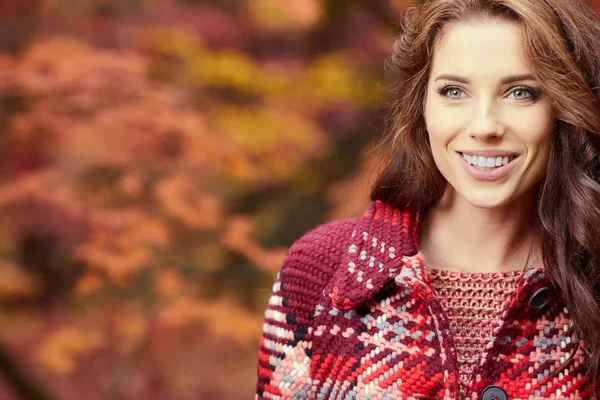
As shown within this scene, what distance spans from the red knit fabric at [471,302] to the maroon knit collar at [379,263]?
7cm

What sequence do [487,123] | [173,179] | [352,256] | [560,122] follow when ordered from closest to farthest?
[487,123], [560,122], [352,256], [173,179]

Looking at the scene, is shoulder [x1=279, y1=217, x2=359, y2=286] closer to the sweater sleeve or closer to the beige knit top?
the sweater sleeve

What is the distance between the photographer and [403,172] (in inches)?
89.5

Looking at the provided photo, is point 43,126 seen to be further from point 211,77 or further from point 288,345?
point 288,345

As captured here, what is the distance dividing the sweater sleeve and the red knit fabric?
0.25m

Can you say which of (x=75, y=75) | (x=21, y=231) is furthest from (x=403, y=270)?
(x=21, y=231)

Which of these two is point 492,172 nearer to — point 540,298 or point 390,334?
point 540,298

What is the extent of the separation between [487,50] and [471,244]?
49 centimetres

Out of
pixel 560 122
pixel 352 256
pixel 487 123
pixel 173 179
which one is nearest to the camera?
pixel 487 123

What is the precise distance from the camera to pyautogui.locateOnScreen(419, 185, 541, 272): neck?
2174 millimetres

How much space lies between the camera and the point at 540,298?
210 centimetres

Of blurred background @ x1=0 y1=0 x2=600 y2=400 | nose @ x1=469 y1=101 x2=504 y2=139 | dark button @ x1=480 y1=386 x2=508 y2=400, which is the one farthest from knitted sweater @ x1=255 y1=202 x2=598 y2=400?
blurred background @ x1=0 y1=0 x2=600 y2=400

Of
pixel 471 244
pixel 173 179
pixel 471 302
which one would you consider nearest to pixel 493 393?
pixel 471 302

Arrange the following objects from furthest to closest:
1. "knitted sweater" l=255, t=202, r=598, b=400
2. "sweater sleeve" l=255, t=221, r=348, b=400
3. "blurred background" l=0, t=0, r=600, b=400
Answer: "blurred background" l=0, t=0, r=600, b=400 → "sweater sleeve" l=255, t=221, r=348, b=400 → "knitted sweater" l=255, t=202, r=598, b=400
